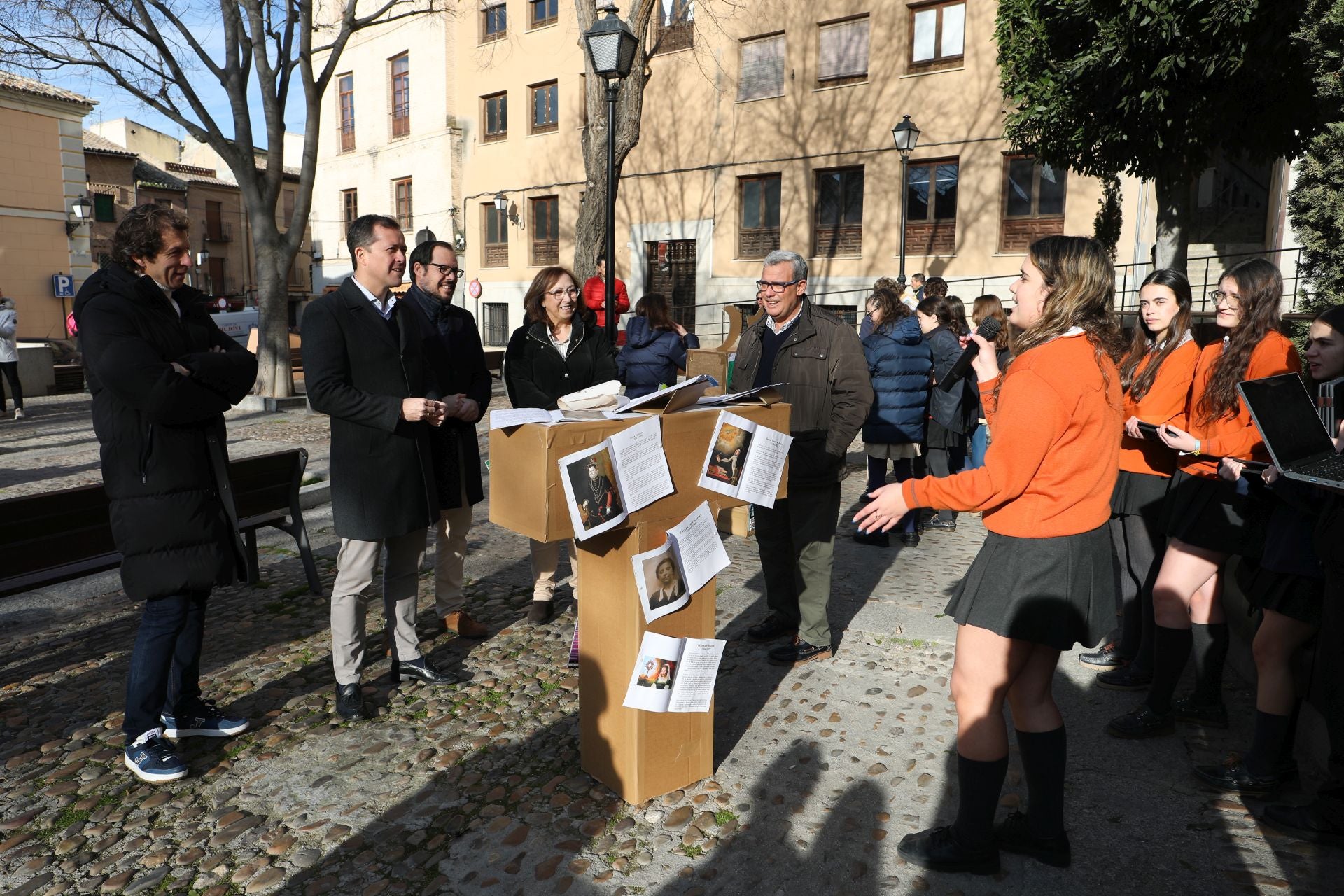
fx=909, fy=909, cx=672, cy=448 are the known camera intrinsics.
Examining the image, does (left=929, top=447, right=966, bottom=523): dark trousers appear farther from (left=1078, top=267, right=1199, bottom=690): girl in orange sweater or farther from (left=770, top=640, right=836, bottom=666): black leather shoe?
(left=770, top=640, right=836, bottom=666): black leather shoe

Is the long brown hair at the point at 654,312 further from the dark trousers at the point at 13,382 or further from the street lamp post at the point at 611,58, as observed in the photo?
the dark trousers at the point at 13,382

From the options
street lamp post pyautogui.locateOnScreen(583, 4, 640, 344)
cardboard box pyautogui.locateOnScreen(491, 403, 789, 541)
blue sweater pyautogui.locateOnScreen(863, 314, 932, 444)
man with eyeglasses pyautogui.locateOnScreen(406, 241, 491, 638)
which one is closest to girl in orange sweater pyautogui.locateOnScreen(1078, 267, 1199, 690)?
cardboard box pyautogui.locateOnScreen(491, 403, 789, 541)

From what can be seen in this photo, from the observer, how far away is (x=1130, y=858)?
283cm

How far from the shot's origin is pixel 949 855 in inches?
108

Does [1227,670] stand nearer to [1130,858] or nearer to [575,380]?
[1130,858]

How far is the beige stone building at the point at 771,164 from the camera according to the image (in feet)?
61.8

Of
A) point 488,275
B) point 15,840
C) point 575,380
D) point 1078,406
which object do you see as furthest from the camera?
point 488,275

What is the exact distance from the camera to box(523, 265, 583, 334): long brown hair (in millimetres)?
4875

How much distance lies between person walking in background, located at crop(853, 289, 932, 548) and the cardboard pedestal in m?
3.47

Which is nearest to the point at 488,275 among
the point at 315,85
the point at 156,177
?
the point at 315,85

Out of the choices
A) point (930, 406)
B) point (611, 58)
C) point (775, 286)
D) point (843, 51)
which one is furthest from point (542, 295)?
point (843, 51)

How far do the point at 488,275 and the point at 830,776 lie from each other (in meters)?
27.4

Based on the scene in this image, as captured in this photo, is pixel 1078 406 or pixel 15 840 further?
pixel 15 840

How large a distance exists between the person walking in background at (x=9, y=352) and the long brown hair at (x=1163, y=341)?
13593mm
